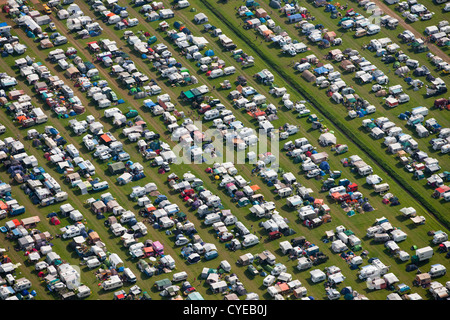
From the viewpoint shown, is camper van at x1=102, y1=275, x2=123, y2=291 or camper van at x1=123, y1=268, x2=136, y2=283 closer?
camper van at x1=102, y1=275, x2=123, y2=291

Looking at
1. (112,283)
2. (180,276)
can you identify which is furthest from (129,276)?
(180,276)

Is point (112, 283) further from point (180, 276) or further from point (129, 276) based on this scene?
point (180, 276)

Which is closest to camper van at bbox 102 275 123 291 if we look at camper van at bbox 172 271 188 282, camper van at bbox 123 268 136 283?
camper van at bbox 123 268 136 283

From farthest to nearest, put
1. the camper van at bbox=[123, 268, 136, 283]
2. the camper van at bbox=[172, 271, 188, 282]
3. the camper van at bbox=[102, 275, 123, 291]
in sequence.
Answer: the camper van at bbox=[172, 271, 188, 282] → the camper van at bbox=[123, 268, 136, 283] → the camper van at bbox=[102, 275, 123, 291]

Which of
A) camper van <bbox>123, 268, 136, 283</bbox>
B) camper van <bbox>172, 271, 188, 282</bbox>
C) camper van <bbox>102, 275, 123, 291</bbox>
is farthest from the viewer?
camper van <bbox>172, 271, 188, 282</bbox>

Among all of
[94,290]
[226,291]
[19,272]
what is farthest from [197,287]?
[19,272]

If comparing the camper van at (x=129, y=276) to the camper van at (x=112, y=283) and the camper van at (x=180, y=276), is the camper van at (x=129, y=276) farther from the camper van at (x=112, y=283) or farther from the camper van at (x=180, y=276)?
the camper van at (x=180, y=276)

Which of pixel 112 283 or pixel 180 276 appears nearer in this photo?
pixel 112 283

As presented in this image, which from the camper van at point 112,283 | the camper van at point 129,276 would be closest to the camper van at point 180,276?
the camper van at point 129,276

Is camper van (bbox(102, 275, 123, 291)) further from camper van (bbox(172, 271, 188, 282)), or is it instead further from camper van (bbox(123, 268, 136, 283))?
camper van (bbox(172, 271, 188, 282))

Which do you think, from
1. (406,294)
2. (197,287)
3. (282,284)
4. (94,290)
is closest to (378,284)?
(406,294)

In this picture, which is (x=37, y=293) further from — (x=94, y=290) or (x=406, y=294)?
(x=406, y=294)
